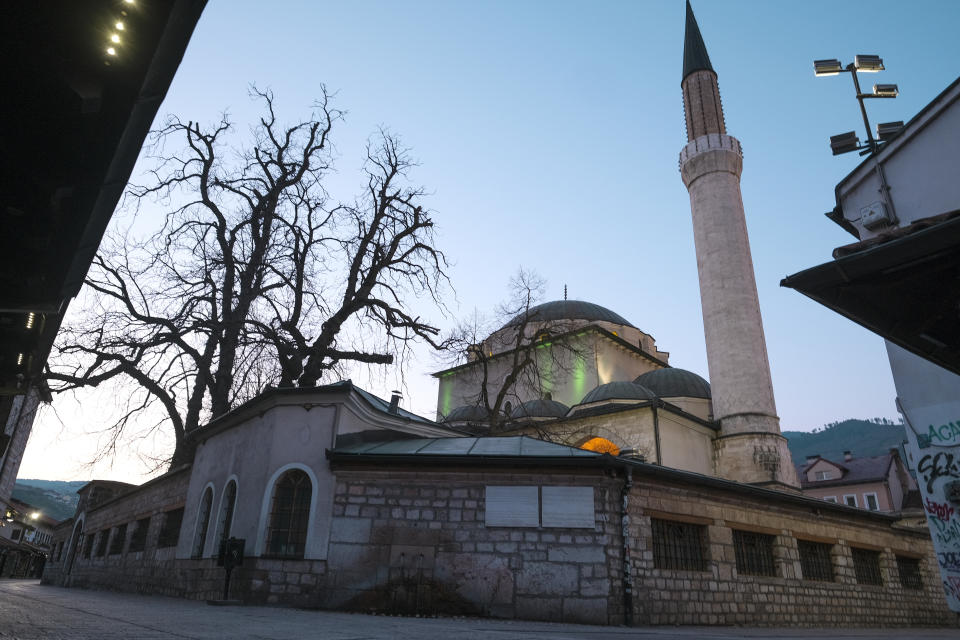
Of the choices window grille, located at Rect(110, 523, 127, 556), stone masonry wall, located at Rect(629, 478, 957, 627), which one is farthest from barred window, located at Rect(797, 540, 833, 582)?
window grille, located at Rect(110, 523, 127, 556)

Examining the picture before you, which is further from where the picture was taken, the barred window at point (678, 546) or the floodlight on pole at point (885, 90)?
the floodlight on pole at point (885, 90)

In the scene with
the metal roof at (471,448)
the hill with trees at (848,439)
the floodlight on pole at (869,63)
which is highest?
the hill with trees at (848,439)

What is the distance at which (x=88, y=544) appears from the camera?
22516mm

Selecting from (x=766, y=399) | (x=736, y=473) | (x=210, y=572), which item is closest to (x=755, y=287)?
(x=766, y=399)

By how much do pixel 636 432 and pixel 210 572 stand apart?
15.1 metres

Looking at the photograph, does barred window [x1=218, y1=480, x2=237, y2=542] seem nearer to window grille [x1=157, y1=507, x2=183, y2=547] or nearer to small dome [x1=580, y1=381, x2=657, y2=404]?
window grille [x1=157, y1=507, x2=183, y2=547]

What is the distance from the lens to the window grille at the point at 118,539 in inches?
716

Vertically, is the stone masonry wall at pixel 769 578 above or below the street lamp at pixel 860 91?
below

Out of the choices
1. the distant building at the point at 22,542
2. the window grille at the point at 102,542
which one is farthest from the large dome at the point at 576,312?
the distant building at the point at 22,542

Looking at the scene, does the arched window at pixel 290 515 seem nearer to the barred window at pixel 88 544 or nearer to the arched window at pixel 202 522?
the arched window at pixel 202 522

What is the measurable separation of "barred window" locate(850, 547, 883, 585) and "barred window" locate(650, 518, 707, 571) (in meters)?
5.75

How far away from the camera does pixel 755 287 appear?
24.2m

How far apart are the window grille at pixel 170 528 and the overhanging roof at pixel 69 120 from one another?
38.4ft

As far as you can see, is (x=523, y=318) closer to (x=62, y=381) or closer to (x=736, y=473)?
(x=736, y=473)
